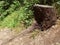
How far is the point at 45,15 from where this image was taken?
25.9 ft

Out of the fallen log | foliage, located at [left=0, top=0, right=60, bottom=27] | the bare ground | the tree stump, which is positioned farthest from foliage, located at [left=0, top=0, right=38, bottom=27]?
the bare ground

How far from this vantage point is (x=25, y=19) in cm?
944

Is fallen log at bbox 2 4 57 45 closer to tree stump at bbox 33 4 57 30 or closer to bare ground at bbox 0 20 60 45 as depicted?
tree stump at bbox 33 4 57 30

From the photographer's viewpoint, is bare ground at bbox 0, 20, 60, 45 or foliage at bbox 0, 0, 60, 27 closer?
bare ground at bbox 0, 20, 60, 45

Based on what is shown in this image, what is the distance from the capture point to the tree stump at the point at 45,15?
785 centimetres

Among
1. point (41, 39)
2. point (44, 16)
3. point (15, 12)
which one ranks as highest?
point (44, 16)

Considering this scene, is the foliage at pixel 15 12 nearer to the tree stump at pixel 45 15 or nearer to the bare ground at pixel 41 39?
the tree stump at pixel 45 15

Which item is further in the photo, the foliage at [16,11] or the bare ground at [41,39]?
the foliage at [16,11]

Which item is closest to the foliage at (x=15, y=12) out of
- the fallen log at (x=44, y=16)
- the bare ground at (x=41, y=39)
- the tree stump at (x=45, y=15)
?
the fallen log at (x=44, y=16)

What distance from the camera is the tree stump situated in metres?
7.85

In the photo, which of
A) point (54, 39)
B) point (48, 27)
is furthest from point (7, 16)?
point (54, 39)

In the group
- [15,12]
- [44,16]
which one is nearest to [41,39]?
[44,16]

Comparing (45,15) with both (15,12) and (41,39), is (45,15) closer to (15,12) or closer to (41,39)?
(41,39)

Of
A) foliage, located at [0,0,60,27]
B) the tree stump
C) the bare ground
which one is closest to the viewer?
the bare ground
